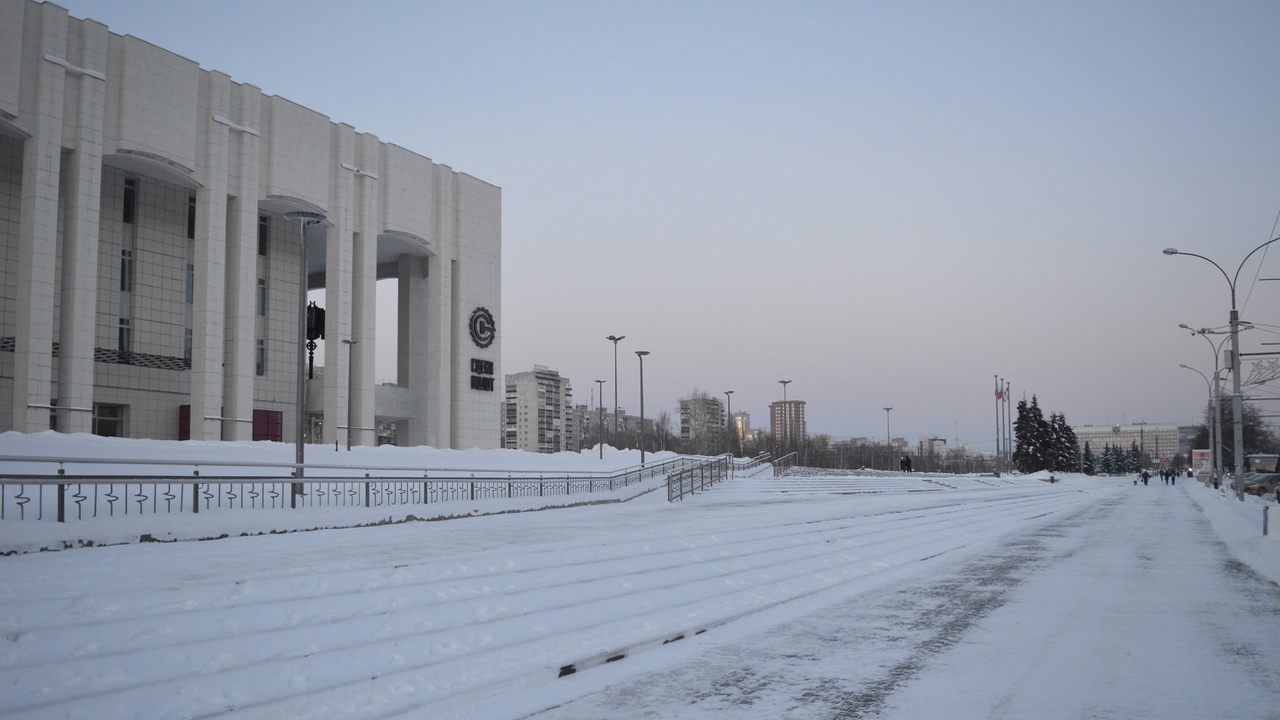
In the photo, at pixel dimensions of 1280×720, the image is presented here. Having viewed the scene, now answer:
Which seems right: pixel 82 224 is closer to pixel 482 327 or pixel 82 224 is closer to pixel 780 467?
pixel 482 327

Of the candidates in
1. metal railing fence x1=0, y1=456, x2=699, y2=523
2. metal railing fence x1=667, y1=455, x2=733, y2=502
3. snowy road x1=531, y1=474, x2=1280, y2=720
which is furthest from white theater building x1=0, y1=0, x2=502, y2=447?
snowy road x1=531, y1=474, x2=1280, y2=720

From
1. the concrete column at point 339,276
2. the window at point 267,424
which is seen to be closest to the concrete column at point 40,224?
the concrete column at point 339,276

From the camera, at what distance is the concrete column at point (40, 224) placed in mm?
34938

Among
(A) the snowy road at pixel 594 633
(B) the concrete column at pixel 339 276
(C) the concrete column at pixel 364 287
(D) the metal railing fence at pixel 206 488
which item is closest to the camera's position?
(A) the snowy road at pixel 594 633

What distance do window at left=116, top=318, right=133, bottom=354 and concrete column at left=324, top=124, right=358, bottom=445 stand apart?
935 cm

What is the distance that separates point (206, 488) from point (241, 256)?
1192 inches

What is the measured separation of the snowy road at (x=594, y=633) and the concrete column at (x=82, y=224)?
29.2m

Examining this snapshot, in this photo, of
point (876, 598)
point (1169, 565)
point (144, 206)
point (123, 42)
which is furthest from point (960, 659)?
point (144, 206)

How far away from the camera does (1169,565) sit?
1561cm

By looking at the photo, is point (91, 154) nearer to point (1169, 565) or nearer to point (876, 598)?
point (876, 598)

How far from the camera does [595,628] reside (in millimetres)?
9516

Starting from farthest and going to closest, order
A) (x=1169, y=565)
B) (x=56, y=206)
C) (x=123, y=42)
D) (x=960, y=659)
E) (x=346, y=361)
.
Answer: (x=346, y=361) < (x=123, y=42) < (x=56, y=206) < (x=1169, y=565) < (x=960, y=659)

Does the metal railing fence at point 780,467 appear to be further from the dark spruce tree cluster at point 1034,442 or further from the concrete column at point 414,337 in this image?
the dark spruce tree cluster at point 1034,442

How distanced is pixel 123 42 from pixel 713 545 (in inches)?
1519
